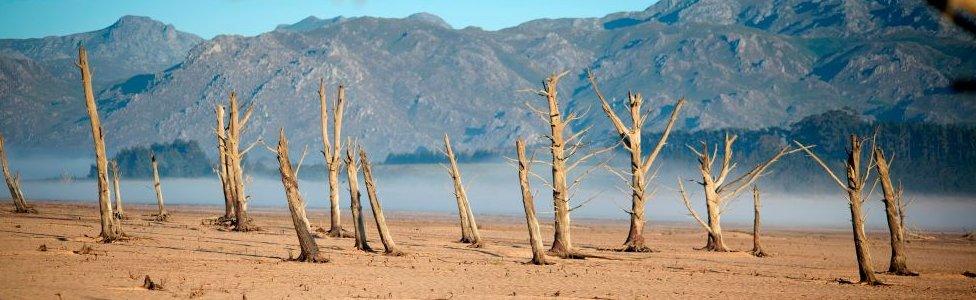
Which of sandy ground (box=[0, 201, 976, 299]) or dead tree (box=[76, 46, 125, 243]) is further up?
dead tree (box=[76, 46, 125, 243])

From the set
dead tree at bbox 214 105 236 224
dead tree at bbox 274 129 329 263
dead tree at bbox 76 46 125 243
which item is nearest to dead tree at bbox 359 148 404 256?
dead tree at bbox 274 129 329 263

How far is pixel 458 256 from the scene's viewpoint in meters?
34.9

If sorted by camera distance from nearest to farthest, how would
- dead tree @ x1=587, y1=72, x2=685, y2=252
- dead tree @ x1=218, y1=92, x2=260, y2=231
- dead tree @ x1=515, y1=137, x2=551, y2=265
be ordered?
dead tree @ x1=515, y1=137, x2=551, y2=265 < dead tree @ x1=587, y1=72, x2=685, y2=252 < dead tree @ x1=218, y1=92, x2=260, y2=231

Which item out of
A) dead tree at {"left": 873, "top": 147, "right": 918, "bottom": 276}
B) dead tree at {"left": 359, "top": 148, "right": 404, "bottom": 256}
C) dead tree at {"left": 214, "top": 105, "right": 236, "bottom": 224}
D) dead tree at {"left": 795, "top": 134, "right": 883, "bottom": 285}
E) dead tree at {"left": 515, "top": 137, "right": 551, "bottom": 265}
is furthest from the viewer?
dead tree at {"left": 214, "top": 105, "right": 236, "bottom": 224}

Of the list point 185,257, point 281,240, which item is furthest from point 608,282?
point 281,240

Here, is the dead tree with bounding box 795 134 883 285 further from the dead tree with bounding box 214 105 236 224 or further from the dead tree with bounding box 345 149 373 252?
the dead tree with bounding box 214 105 236 224

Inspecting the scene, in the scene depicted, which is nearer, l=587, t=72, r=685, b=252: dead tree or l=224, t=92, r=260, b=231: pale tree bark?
l=587, t=72, r=685, b=252: dead tree

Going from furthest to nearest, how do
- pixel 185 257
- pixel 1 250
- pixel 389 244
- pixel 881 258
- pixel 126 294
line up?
pixel 881 258 < pixel 389 244 < pixel 185 257 < pixel 1 250 < pixel 126 294

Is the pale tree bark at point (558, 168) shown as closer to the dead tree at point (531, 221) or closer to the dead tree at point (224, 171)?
the dead tree at point (531, 221)

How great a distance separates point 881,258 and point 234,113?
2681 centimetres

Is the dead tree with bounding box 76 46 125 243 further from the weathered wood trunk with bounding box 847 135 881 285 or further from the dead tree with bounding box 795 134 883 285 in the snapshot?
the weathered wood trunk with bounding box 847 135 881 285

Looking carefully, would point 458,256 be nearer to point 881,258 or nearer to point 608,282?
point 608,282

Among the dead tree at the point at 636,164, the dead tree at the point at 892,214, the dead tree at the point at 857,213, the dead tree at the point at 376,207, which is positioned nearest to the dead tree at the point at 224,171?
the dead tree at the point at 376,207

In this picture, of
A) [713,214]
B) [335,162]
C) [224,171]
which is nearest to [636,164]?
[713,214]
